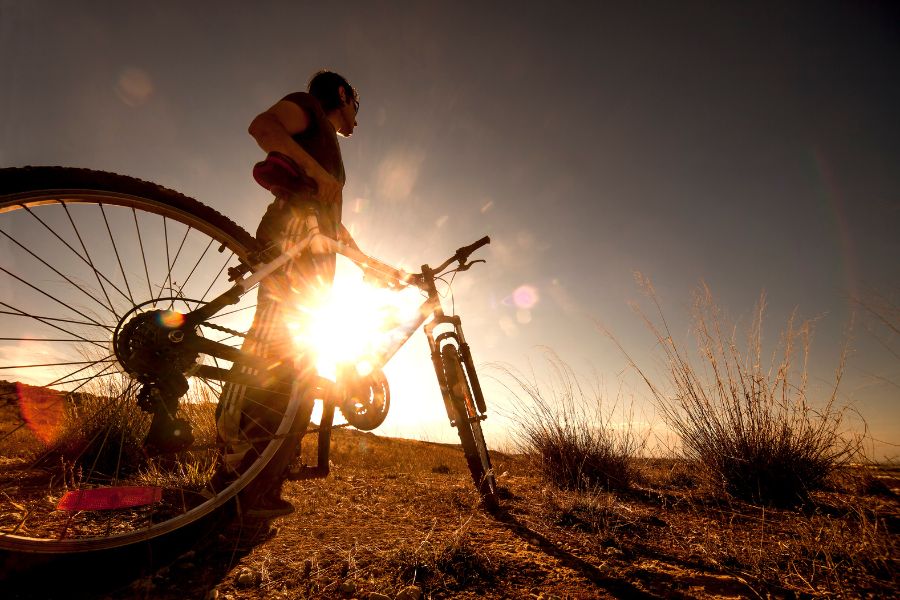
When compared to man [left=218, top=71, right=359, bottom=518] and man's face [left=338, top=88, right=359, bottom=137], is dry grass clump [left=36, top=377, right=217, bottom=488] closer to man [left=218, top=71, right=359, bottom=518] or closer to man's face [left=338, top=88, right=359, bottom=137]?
man [left=218, top=71, right=359, bottom=518]

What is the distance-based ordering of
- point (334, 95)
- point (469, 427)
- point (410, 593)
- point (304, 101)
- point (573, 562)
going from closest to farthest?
point (410, 593) → point (573, 562) → point (304, 101) → point (469, 427) → point (334, 95)

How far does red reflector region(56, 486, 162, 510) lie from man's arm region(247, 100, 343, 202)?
170cm

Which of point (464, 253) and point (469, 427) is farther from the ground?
point (464, 253)

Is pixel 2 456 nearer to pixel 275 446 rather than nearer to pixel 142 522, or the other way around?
pixel 142 522

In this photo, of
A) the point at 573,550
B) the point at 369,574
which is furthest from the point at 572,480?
the point at 369,574

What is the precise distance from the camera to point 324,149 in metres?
2.31

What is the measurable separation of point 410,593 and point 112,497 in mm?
1463

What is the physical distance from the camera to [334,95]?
2.67 meters

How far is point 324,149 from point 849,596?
9.91 feet

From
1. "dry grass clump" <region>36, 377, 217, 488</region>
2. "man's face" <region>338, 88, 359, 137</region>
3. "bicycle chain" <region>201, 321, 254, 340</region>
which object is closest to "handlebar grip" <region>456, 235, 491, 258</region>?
"man's face" <region>338, 88, 359, 137</region>

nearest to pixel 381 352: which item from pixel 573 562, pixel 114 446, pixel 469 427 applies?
pixel 469 427

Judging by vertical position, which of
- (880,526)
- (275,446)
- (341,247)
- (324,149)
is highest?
(324,149)

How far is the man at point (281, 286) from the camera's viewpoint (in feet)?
6.01

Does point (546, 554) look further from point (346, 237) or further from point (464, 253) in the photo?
point (346, 237)
